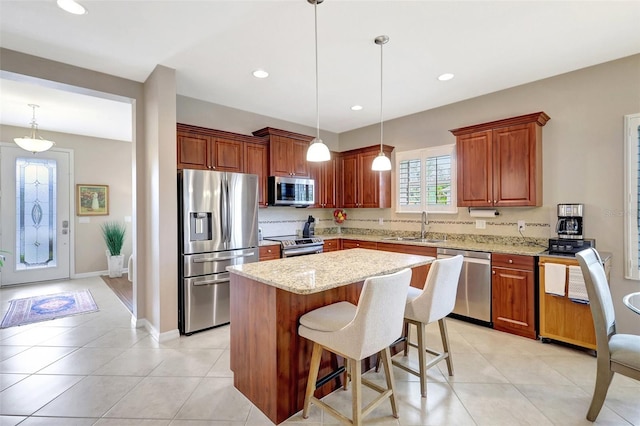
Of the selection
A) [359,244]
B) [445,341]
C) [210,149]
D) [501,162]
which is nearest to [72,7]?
[210,149]

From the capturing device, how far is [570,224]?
3.10 metres

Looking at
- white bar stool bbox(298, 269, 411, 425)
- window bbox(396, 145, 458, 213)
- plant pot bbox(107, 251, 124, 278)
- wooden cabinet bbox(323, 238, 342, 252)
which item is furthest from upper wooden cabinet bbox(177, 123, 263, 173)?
plant pot bbox(107, 251, 124, 278)

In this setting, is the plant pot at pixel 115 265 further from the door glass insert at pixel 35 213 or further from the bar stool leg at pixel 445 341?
the bar stool leg at pixel 445 341

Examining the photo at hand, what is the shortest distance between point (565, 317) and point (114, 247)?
7.14 meters

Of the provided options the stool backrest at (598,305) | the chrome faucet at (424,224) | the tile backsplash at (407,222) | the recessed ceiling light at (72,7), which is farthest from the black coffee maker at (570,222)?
the recessed ceiling light at (72,7)

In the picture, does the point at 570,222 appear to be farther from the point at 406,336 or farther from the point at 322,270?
the point at 322,270

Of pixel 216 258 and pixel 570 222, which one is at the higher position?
pixel 570 222

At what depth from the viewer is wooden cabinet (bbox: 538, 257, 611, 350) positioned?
2758mm

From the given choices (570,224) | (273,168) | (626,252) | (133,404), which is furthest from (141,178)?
(626,252)

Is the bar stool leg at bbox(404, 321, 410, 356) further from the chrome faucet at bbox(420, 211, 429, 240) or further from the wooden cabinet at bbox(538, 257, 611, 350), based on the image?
the chrome faucet at bbox(420, 211, 429, 240)

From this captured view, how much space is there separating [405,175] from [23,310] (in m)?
5.70

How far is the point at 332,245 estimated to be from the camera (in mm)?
4926

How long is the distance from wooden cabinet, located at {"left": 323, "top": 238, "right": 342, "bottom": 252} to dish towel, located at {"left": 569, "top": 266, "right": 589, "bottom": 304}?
9.81 ft

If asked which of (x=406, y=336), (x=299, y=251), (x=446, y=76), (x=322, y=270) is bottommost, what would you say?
(x=406, y=336)
